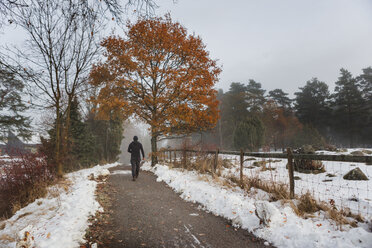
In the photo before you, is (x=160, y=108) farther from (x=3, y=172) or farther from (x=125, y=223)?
(x=125, y=223)

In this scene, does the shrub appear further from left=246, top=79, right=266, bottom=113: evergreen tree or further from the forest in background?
left=246, top=79, right=266, bottom=113: evergreen tree

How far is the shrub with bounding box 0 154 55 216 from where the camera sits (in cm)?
561

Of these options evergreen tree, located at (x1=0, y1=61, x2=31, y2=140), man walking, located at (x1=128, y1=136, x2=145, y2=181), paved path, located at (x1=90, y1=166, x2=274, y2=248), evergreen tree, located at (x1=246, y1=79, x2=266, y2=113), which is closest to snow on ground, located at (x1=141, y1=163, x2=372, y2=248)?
paved path, located at (x1=90, y1=166, x2=274, y2=248)

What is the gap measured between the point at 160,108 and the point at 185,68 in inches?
121

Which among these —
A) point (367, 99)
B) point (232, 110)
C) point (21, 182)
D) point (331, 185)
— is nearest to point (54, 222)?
point (21, 182)

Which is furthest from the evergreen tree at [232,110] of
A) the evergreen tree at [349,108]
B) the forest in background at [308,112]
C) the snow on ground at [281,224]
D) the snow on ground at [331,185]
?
the snow on ground at [281,224]

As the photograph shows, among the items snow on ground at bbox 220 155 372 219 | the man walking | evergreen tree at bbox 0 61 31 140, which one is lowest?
snow on ground at bbox 220 155 372 219

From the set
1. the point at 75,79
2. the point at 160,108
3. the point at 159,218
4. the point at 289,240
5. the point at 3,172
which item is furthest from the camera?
the point at 160,108

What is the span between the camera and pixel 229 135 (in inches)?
1657

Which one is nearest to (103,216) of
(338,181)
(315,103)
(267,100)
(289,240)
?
(289,240)

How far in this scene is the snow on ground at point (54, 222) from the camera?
303 cm

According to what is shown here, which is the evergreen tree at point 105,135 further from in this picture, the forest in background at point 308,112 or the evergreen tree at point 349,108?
the evergreen tree at point 349,108

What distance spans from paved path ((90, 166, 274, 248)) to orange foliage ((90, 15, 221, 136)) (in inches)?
244

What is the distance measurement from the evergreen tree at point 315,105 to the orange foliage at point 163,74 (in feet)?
129
